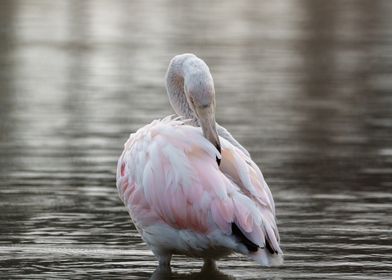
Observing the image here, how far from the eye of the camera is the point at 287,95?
15.9m

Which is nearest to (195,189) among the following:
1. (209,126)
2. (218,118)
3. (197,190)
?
(197,190)

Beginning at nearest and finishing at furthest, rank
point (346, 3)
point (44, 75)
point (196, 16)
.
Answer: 1. point (44, 75)
2. point (196, 16)
3. point (346, 3)

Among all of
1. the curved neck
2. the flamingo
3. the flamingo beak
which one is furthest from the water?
the curved neck

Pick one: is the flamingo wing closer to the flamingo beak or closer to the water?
the flamingo beak

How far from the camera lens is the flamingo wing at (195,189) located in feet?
24.5

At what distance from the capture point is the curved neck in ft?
26.7

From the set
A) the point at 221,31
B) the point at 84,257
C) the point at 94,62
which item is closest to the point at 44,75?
the point at 94,62

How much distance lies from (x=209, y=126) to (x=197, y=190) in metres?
0.41

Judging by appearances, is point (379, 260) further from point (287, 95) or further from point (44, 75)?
point (44, 75)

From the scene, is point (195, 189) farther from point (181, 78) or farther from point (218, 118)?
point (218, 118)

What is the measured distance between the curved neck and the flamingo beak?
27 cm

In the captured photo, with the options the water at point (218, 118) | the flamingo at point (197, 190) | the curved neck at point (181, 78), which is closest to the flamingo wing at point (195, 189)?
the flamingo at point (197, 190)

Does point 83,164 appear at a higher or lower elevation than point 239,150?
lower

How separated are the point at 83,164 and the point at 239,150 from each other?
137 inches
